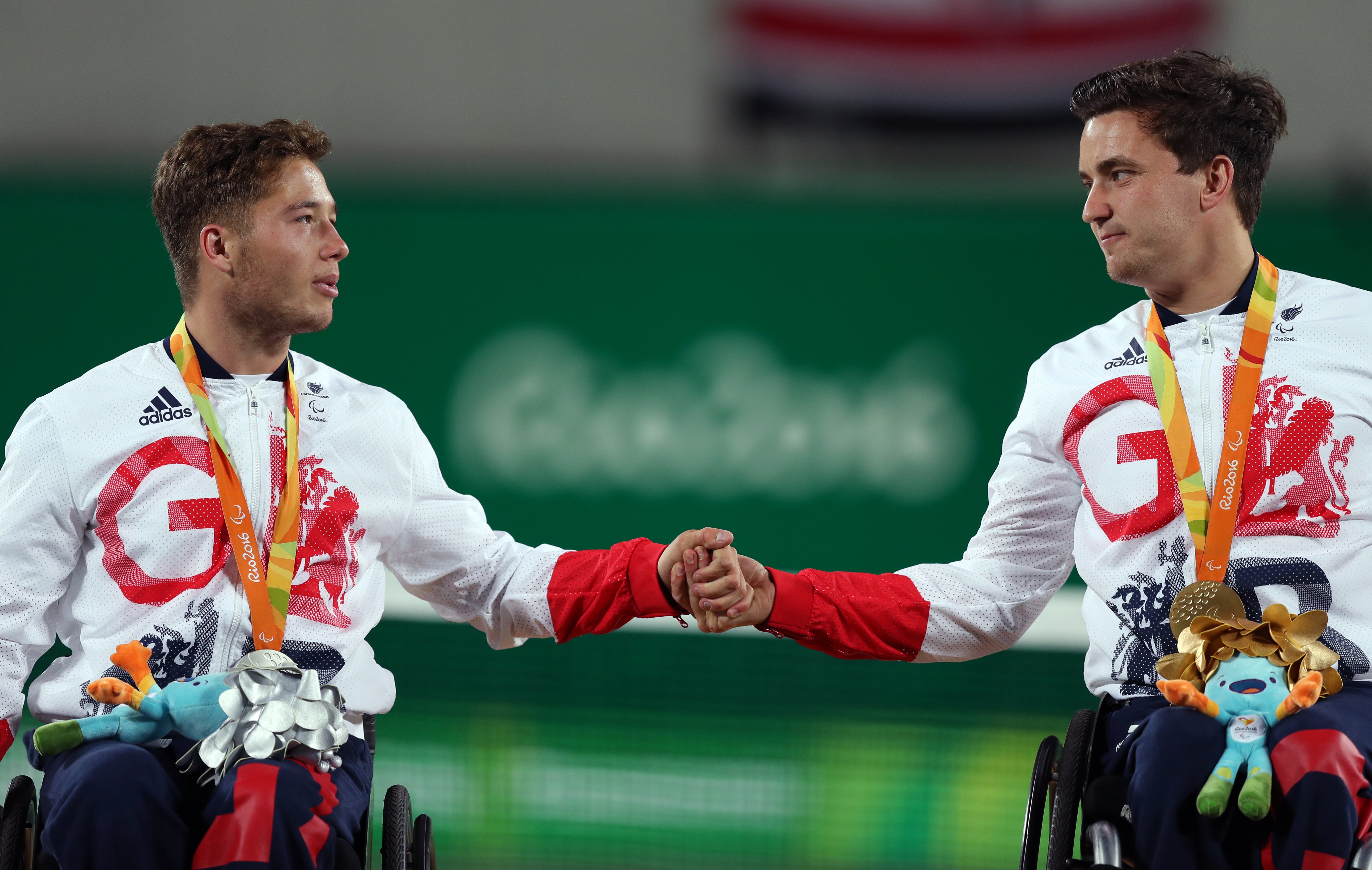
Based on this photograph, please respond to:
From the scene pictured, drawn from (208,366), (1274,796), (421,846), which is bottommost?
(421,846)

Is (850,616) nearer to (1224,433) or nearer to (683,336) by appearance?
(1224,433)

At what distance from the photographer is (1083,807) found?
3070 millimetres

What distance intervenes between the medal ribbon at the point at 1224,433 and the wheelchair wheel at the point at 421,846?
184 centimetres

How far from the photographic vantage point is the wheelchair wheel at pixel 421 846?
10.4 ft

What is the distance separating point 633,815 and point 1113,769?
4.12m

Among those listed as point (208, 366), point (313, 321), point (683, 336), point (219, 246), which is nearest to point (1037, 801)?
point (313, 321)

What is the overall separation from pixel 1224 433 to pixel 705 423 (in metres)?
5.22

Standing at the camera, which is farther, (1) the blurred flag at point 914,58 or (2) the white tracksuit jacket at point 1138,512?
(1) the blurred flag at point 914,58

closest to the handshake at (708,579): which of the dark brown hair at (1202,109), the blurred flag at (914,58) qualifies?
the dark brown hair at (1202,109)

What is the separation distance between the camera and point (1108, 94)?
3551mm

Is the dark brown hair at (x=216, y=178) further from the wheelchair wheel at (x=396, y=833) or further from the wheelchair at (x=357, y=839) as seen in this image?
the wheelchair wheel at (x=396, y=833)

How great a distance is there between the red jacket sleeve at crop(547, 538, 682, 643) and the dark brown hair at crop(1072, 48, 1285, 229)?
1615 mm

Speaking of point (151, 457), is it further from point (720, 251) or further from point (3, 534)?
point (720, 251)

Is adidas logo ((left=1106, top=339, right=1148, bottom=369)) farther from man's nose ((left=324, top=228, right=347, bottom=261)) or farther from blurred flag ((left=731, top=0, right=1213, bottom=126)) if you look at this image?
blurred flag ((left=731, top=0, right=1213, bottom=126))
